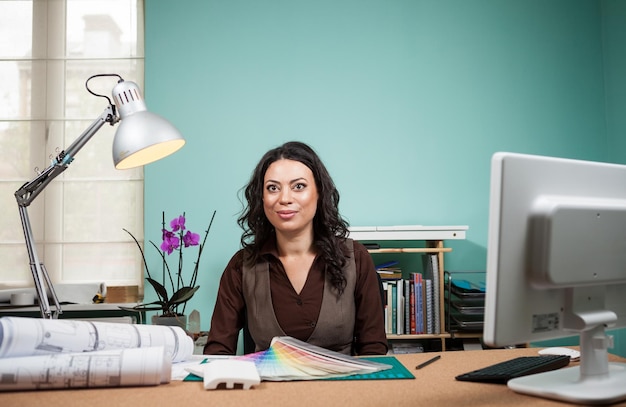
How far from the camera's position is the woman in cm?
166

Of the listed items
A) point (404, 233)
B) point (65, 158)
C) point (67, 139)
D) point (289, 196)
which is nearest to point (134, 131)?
point (65, 158)

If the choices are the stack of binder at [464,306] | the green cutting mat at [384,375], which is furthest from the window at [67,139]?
the green cutting mat at [384,375]

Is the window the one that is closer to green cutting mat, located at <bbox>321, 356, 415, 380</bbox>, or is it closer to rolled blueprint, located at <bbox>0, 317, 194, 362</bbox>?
rolled blueprint, located at <bbox>0, 317, 194, 362</bbox>

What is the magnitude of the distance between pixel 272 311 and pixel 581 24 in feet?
8.01

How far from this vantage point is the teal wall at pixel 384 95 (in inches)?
115

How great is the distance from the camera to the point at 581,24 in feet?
9.90

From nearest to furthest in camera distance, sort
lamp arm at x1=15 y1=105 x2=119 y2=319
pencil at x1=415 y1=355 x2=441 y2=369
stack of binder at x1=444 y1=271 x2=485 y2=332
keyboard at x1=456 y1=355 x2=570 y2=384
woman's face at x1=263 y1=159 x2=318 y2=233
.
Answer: keyboard at x1=456 y1=355 x2=570 y2=384 → pencil at x1=415 y1=355 x2=441 y2=369 → lamp arm at x1=15 y1=105 x2=119 y2=319 → woman's face at x1=263 y1=159 x2=318 y2=233 → stack of binder at x1=444 y1=271 x2=485 y2=332

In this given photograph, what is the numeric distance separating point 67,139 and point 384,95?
5.60 feet

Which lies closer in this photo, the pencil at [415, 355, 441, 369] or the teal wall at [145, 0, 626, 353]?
the pencil at [415, 355, 441, 369]

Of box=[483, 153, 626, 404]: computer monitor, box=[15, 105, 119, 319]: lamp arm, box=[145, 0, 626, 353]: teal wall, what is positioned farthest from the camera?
box=[145, 0, 626, 353]: teal wall

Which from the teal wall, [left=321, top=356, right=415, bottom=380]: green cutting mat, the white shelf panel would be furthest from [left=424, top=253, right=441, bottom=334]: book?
[left=321, top=356, right=415, bottom=380]: green cutting mat

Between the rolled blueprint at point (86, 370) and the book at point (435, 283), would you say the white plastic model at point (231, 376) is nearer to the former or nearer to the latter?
the rolled blueprint at point (86, 370)

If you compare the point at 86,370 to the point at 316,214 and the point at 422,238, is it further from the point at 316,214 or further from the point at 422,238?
the point at 422,238

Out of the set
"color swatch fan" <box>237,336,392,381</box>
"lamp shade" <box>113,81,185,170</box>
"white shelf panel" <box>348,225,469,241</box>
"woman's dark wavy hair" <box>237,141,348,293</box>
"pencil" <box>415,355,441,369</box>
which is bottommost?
"pencil" <box>415,355,441,369</box>
